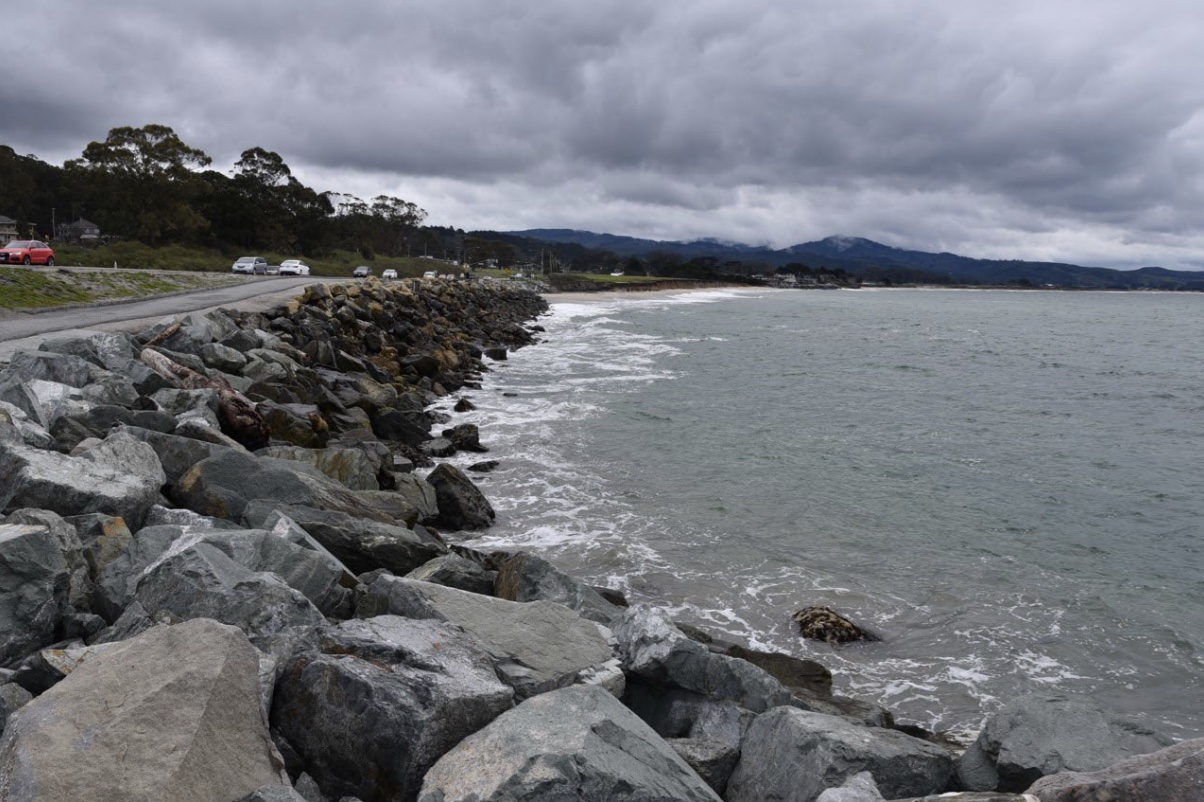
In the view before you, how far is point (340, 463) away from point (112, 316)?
37.5 ft

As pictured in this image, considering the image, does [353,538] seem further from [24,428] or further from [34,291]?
[34,291]

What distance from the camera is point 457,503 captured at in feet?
37.9

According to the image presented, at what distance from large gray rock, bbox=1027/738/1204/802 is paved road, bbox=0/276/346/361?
14.0 m

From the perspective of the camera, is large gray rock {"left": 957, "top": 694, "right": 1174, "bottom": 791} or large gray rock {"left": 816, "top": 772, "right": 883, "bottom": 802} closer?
large gray rock {"left": 816, "top": 772, "right": 883, "bottom": 802}

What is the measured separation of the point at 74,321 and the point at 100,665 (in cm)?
1613

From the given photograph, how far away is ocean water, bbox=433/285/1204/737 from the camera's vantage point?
8.27 metres

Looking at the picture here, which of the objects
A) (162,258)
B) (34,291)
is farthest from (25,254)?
(162,258)

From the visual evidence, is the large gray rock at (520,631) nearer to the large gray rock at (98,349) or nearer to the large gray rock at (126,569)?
the large gray rock at (126,569)

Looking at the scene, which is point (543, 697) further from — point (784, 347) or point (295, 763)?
point (784, 347)

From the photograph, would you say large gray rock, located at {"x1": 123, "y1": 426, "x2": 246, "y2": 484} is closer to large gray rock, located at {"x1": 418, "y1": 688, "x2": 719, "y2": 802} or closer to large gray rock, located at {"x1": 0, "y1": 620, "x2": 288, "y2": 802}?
large gray rock, located at {"x1": 0, "y1": 620, "x2": 288, "y2": 802}

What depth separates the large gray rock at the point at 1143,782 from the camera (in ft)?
10.8

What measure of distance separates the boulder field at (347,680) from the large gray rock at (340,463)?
153cm

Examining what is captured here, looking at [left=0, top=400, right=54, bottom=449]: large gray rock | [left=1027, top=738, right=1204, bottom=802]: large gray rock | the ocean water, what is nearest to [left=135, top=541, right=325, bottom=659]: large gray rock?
[left=0, top=400, right=54, bottom=449]: large gray rock

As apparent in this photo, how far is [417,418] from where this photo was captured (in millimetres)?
16281
